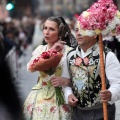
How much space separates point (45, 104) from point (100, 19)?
1.17 metres

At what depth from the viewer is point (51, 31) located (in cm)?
560

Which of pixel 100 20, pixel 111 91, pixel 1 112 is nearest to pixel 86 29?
pixel 100 20

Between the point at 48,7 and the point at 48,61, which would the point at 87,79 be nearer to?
the point at 48,61

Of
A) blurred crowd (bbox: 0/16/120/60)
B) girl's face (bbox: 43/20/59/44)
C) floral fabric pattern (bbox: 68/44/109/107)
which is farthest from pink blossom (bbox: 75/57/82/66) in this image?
blurred crowd (bbox: 0/16/120/60)

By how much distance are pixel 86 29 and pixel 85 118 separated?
85 centimetres

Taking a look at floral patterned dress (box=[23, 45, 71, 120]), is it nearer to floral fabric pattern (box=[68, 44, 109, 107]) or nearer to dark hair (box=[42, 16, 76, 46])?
dark hair (box=[42, 16, 76, 46])

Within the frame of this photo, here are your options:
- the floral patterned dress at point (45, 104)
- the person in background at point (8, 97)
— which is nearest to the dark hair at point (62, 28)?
the floral patterned dress at point (45, 104)

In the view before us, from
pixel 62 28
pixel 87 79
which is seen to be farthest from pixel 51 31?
pixel 87 79

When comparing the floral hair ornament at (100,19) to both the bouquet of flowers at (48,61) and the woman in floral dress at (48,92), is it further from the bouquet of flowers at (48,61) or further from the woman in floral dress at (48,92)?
the woman in floral dress at (48,92)

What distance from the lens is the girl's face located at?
5.60 meters

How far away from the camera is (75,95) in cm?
509

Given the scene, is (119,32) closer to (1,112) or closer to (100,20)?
(100,20)

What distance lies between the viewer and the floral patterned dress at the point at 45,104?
5.43 metres

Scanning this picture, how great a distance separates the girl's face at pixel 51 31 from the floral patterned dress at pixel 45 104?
0.16m
